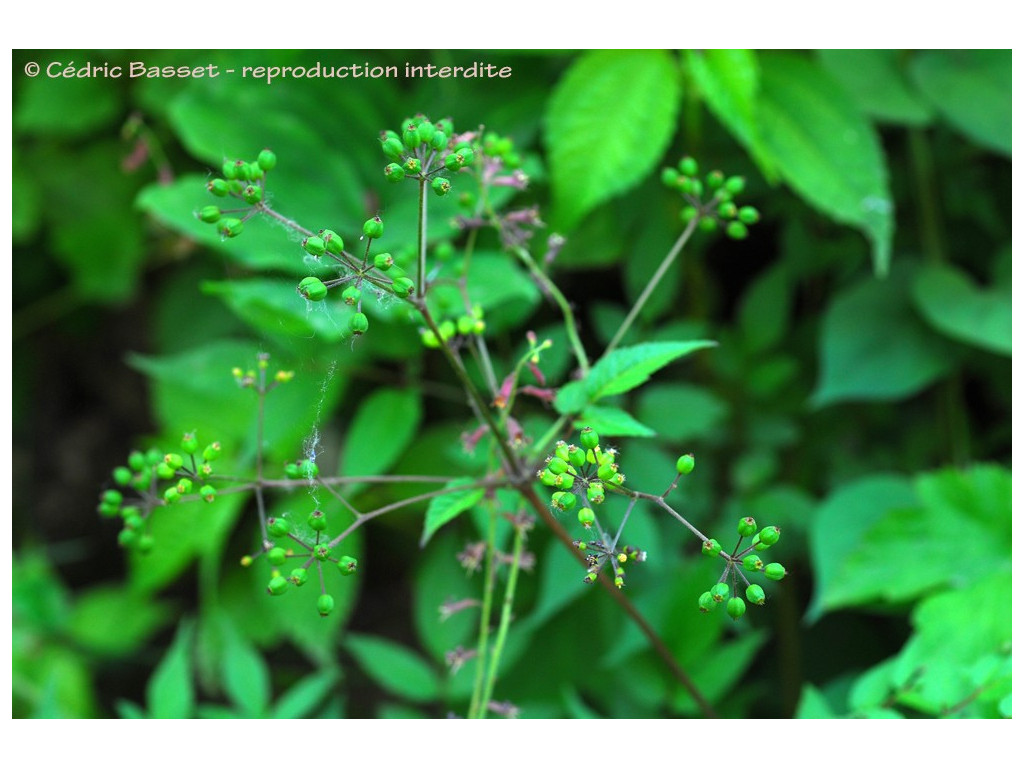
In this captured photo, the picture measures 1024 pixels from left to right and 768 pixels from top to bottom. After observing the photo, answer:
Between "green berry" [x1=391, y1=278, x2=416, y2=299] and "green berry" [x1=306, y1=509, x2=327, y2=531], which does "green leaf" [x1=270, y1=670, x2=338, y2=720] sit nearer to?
"green berry" [x1=306, y1=509, x2=327, y2=531]

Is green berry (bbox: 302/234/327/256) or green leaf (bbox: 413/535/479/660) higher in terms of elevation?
green berry (bbox: 302/234/327/256)

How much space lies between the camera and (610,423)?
0.61 meters

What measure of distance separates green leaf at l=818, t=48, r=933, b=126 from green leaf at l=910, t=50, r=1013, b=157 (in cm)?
2

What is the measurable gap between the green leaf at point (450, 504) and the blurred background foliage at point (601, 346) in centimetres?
22

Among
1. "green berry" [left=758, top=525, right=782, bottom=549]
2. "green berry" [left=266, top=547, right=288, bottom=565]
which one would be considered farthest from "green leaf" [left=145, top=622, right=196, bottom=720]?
"green berry" [left=758, top=525, right=782, bottom=549]

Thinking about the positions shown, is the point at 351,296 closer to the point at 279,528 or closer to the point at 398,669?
the point at 279,528

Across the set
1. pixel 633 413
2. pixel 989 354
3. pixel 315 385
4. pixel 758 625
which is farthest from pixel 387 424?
pixel 989 354

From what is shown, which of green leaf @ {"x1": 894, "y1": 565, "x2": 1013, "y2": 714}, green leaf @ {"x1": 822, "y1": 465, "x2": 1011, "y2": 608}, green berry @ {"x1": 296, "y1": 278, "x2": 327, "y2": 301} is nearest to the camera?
green berry @ {"x1": 296, "y1": 278, "x2": 327, "y2": 301}

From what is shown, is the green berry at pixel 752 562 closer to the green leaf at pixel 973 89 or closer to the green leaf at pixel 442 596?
the green leaf at pixel 442 596

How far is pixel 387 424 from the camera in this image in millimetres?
1038

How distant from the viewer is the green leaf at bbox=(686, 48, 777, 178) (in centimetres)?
89

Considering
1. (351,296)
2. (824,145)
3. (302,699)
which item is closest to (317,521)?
(351,296)

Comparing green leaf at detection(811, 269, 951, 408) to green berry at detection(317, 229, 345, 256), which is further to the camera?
green leaf at detection(811, 269, 951, 408)

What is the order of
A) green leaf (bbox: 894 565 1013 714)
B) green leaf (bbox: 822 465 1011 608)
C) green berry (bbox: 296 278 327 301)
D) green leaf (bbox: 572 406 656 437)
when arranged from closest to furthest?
green berry (bbox: 296 278 327 301), green leaf (bbox: 572 406 656 437), green leaf (bbox: 894 565 1013 714), green leaf (bbox: 822 465 1011 608)
